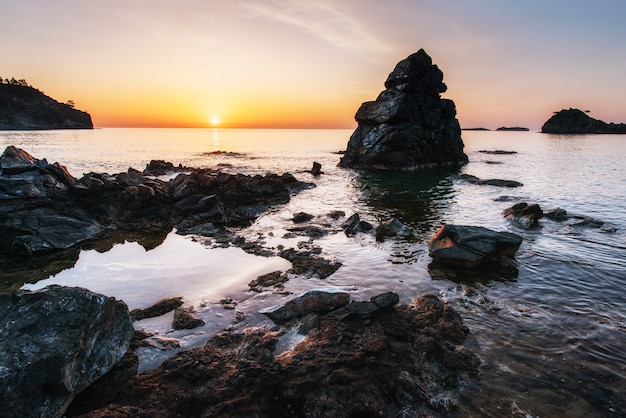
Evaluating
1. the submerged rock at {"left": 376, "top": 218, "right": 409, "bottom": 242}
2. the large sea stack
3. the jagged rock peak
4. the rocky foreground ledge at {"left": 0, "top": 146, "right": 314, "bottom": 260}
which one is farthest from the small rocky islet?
the jagged rock peak

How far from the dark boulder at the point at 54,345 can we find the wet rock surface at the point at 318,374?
710mm

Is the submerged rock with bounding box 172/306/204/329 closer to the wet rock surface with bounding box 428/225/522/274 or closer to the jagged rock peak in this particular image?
the wet rock surface with bounding box 428/225/522/274

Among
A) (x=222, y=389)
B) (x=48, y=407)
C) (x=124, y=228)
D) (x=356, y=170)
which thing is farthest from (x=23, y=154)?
(x=356, y=170)

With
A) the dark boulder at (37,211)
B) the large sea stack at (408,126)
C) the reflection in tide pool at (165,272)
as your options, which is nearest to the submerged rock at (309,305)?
the reflection in tide pool at (165,272)

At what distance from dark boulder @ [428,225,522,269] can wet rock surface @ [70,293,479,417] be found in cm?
584

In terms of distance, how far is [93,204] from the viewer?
23.7 metres

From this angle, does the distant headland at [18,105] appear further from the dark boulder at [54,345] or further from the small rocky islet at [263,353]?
the dark boulder at [54,345]

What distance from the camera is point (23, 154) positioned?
73.7 feet

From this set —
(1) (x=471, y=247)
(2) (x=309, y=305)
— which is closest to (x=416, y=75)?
(1) (x=471, y=247)

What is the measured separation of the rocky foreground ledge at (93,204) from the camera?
18.1 metres

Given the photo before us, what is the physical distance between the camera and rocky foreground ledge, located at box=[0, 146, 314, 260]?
18.1 meters

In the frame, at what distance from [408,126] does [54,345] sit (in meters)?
59.9

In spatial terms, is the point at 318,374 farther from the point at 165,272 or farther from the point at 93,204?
the point at 93,204

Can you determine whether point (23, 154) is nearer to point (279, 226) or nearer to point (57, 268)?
point (57, 268)
